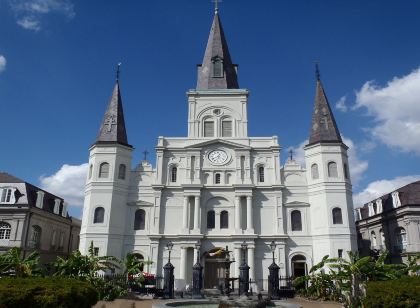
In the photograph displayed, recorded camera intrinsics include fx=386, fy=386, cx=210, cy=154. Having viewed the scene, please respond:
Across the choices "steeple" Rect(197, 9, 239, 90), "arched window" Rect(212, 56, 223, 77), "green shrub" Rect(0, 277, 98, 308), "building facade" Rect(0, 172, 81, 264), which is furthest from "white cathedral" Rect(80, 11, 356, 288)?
"green shrub" Rect(0, 277, 98, 308)

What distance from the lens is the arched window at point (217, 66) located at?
131 feet

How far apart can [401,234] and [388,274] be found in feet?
46.6

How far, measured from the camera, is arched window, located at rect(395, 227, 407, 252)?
33.8m

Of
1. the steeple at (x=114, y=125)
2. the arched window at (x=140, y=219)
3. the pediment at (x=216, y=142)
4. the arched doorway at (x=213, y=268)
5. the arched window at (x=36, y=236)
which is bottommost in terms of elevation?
the arched doorway at (x=213, y=268)

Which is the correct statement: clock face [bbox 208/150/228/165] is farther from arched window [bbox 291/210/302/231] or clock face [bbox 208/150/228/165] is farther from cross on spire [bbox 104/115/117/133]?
cross on spire [bbox 104/115/117/133]

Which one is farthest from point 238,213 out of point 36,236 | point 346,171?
point 36,236

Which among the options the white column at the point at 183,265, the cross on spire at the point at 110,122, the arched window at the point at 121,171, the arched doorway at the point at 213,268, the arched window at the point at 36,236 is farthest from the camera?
the cross on spire at the point at 110,122

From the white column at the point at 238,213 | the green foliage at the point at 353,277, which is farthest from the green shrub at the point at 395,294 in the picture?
the white column at the point at 238,213

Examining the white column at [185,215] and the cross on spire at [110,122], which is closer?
the white column at [185,215]

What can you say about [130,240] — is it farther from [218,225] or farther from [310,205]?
[310,205]

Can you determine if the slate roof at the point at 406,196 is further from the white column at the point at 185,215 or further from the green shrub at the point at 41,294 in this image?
the green shrub at the point at 41,294

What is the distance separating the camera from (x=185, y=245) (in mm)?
32031

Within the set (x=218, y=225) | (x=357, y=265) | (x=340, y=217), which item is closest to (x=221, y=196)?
(x=218, y=225)

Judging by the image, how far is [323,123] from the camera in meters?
35.2
